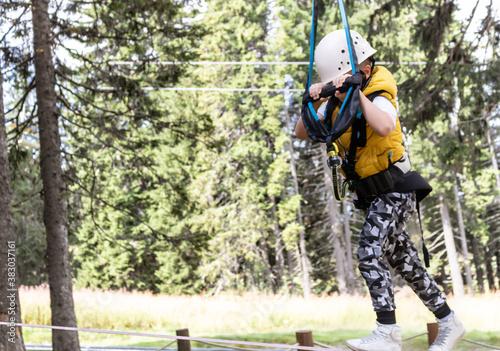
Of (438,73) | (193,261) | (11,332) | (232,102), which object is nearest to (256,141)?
(232,102)

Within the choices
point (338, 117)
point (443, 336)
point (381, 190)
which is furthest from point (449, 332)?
point (338, 117)

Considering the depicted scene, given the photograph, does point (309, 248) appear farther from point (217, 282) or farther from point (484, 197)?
point (484, 197)

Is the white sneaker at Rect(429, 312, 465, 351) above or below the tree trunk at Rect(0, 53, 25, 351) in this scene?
below

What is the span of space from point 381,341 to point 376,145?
0.95m

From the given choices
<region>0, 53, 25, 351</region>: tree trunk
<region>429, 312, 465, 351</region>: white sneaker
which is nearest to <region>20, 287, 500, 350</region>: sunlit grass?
<region>0, 53, 25, 351</region>: tree trunk

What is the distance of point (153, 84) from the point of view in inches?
306

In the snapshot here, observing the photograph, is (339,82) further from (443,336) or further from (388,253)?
(443,336)

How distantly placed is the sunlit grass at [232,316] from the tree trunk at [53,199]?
224 inches

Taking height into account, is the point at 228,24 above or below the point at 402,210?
above

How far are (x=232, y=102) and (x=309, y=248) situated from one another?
26.0 feet

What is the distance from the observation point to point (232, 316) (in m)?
14.1

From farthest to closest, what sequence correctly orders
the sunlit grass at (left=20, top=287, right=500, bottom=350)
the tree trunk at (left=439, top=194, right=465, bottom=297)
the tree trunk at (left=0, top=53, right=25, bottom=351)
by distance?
the tree trunk at (left=439, top=194, right=465, bottom=297) → the sunlit grass at (left=20, top=287, right=500, bottom=350) → the tree trunk at (left=0, top=53, right=25, bottom=351)

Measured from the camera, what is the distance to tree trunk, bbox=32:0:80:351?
6.68 meters

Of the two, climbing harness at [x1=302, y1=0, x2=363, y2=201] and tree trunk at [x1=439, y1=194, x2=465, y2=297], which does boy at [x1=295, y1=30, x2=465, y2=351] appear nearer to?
climbing harness at [x1=302, y1=0, x2=363, y2=201]
